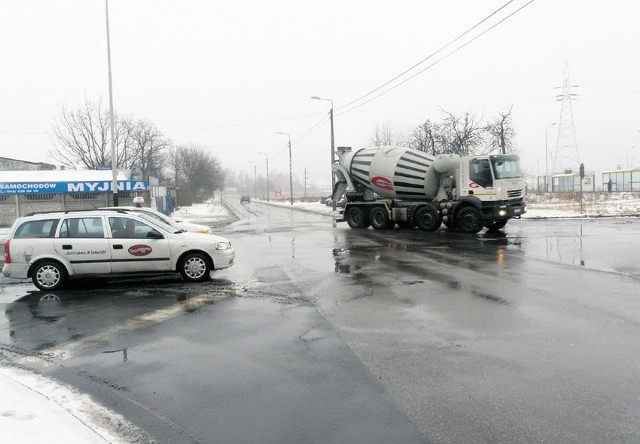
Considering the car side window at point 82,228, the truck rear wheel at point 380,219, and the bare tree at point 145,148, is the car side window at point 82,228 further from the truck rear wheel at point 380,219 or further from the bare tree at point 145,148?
the bare tree at point 145,148

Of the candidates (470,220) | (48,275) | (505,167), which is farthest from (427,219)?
(48,275)

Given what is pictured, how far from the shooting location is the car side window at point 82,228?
10086 mm

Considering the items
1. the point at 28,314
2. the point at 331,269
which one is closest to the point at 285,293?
the point at 331,269

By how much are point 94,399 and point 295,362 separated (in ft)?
6.63

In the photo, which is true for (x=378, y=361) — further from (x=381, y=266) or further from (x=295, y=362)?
(x=381, y=266)

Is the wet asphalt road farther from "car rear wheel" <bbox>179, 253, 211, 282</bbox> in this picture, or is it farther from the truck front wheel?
the truck front wheel

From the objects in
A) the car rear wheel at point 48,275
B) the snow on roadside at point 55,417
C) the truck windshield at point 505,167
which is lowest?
the snow on roadside at point 55,417

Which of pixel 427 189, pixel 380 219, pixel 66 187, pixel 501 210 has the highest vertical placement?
pixel 66 187

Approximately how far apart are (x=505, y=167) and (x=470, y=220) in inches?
93.6

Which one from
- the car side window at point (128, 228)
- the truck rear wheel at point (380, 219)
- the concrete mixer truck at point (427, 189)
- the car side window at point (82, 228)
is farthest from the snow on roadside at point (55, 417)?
the truck rear wheel at point (380, 219)

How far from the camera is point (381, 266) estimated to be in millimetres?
11891

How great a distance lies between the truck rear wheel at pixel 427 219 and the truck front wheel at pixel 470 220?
1180 mm

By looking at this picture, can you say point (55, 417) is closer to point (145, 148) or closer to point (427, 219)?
point (427, 219)

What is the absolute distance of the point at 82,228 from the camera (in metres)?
10.2
